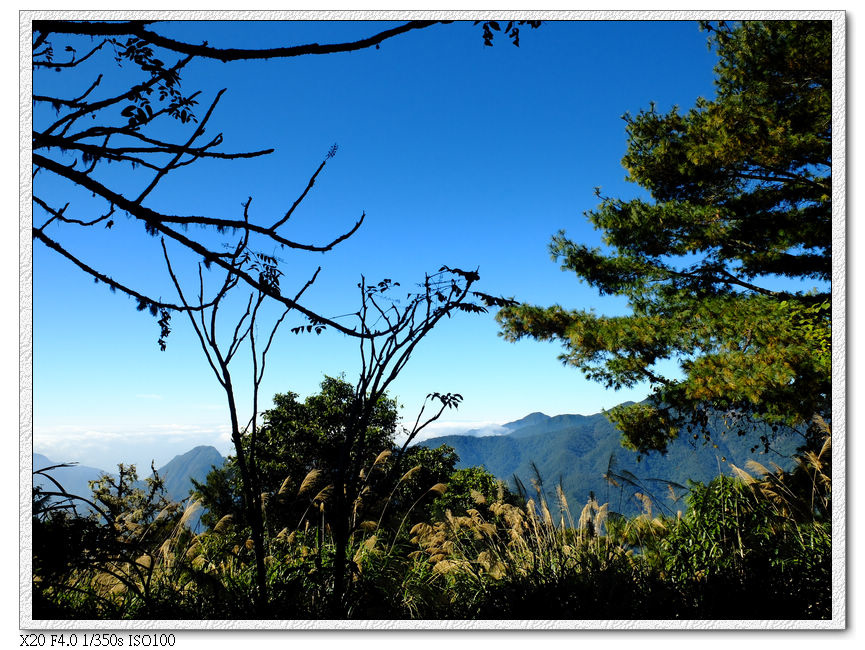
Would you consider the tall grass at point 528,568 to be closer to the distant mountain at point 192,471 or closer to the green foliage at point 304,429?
the distant mountain at point 192,471

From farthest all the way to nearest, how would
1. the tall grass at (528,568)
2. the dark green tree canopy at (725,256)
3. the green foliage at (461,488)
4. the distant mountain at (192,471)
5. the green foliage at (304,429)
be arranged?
the green foliage at (304,429), the green foliage at (461,488), the distant mountain at (192,471), the dark green tree canopy at (725,256), the tall grass at (528,568)

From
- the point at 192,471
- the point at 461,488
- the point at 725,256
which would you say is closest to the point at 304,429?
the point at 461,488

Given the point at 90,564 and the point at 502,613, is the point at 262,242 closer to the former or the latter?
the point at 90,564

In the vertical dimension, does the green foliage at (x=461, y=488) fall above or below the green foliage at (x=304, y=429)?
below

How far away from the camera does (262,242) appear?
5.40 feet

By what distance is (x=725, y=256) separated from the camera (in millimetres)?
5375

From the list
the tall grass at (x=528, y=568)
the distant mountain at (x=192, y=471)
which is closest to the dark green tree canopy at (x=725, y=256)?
the tall grass at (x=528, y=568)

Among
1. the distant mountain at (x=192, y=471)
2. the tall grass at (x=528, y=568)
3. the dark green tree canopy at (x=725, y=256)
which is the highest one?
the dark green tree canopy at (x=725, y=256)

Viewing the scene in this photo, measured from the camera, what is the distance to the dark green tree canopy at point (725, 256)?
12.4 ft

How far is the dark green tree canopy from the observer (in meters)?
3.78

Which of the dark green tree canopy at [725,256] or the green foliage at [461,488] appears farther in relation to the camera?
the green foliage at [461,488]
